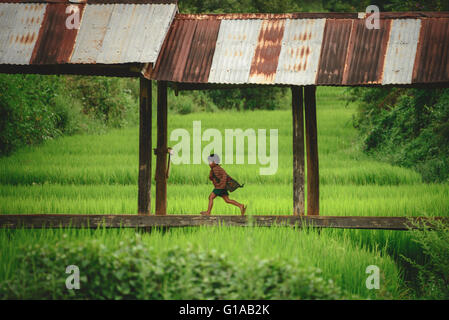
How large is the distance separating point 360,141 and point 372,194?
6277 mm

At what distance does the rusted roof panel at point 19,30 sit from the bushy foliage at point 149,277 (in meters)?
3.24

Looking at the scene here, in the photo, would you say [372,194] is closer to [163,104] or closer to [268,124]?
[163,104]

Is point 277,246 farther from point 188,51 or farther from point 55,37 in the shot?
point 55,37

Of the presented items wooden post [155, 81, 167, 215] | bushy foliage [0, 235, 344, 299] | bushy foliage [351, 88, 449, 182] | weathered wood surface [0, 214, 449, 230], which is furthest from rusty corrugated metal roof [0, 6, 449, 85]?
bushy foliage [351, 88, 449, 182]

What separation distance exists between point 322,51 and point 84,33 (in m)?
3.03

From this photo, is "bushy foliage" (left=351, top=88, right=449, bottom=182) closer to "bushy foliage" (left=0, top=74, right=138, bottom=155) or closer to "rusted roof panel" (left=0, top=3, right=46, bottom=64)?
"rusted roof panel" (left=0, top=3, right=46, bottom=64)

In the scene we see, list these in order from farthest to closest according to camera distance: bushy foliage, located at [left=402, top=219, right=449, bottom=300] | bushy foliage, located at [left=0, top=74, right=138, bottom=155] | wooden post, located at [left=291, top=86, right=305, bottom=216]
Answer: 1. bushy foliage, located at [left=0, top=74, right=138, bottom=155]
2. wooden post, located at [left=291, top=86, right=305, bottom=216]
3. bushy foliage, located at [left=402, top=219, right=449, bottom=300]

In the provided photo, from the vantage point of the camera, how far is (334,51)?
297 inches

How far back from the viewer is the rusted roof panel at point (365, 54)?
727 cm

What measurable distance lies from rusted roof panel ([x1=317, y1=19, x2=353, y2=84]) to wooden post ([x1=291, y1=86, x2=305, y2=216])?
0.55 m

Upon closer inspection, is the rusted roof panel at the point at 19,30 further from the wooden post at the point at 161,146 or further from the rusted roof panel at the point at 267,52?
the rusted roof panel at the point at 267,52

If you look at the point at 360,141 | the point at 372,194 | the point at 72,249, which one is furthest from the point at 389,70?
the point at 360,141

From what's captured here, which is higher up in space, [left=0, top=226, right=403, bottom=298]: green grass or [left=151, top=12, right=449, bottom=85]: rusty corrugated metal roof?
[left=151, top=12, right=449, bottom=85]: rusty corrugated metal roof

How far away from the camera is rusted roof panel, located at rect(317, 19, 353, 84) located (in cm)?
729
